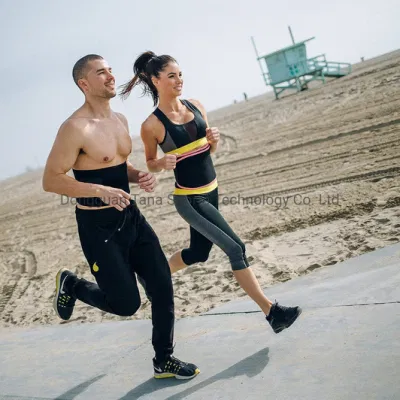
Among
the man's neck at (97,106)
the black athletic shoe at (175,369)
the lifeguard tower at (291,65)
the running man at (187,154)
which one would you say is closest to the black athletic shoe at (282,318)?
the running man at (187,154)

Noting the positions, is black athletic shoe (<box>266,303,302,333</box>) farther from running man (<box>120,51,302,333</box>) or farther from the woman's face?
the woman's face

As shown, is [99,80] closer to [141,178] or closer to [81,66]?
[81,66]

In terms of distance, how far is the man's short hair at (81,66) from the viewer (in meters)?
2.99

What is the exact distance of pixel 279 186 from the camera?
8656mm

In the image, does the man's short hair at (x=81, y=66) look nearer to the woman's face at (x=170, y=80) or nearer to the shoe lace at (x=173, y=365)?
the woman's face at (x=170, y=80)

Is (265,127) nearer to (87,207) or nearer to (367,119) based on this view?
(367,119)

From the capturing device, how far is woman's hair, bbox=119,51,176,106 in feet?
11.7

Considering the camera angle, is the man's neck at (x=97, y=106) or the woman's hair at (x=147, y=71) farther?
the woman's hair at (x=147, y=71)

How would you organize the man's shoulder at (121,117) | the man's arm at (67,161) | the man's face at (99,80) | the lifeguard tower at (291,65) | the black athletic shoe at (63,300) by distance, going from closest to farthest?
the man's arm at (67,161)
the man's face at (99,80)
the man's shoulder at (121,117)
the black athletic shoe at (63,300)
the lifeguard tower at (291,65)

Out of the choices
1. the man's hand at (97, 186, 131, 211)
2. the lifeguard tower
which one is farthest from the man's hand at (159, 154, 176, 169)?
the lifeguard tower

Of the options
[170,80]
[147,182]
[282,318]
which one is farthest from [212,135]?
[282,318]

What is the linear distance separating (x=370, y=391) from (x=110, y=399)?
4.83 feet

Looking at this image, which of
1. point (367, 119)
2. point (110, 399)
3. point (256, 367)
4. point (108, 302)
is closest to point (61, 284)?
point (108, 302)

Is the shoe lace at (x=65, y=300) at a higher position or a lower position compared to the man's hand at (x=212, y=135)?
lower
